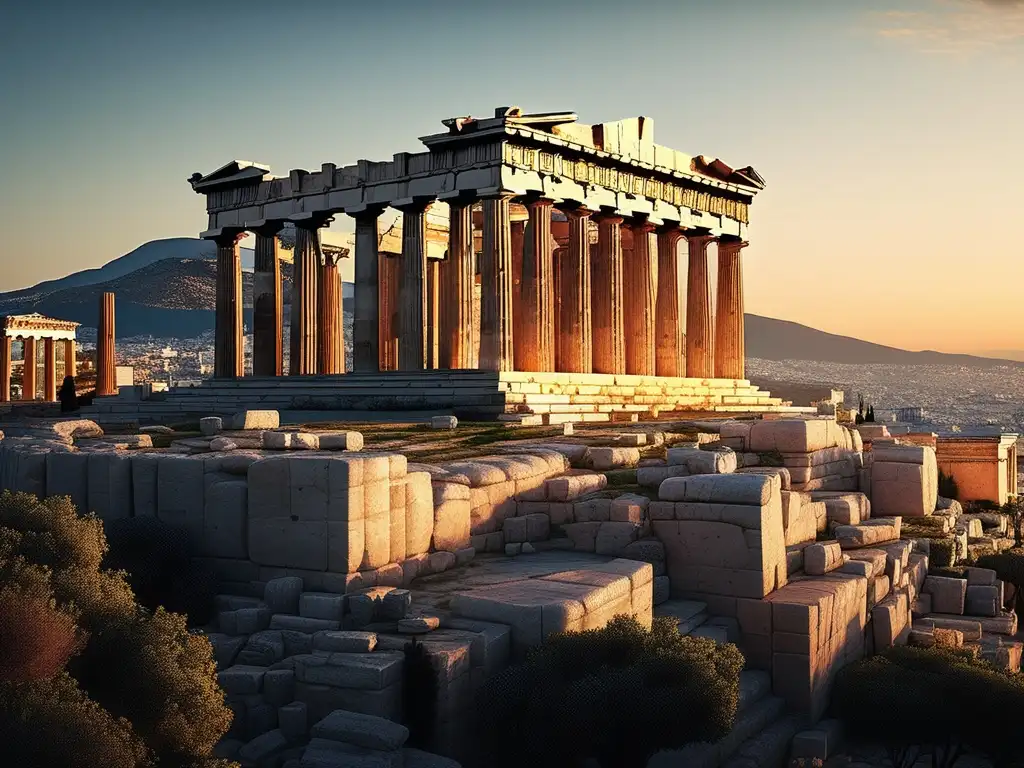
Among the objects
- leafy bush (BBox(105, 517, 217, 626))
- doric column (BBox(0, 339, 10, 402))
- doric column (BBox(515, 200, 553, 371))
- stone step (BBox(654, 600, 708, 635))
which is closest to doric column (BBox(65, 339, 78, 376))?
doric column (BBox(0, 339, 10, 402))

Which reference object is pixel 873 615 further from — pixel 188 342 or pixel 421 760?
pixel 188 342

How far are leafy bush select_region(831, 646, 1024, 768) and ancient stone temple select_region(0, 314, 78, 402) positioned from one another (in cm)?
5429

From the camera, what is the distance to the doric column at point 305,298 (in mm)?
39312

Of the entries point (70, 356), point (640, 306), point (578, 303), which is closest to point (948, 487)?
point (640, 306)

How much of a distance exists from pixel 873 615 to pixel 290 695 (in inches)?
376

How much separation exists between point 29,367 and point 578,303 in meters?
43.8

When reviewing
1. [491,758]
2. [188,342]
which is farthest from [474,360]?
[188,342]

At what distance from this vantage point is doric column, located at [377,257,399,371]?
4649 centimetres

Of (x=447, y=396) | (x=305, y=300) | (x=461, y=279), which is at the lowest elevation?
(x=447, y=396)

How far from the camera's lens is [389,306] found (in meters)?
46.9

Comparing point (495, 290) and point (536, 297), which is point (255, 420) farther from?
point (536, 297)

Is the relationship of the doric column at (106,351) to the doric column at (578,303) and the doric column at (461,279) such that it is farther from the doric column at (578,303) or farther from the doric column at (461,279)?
the doric column at (578,303)

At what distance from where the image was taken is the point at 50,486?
1477cm

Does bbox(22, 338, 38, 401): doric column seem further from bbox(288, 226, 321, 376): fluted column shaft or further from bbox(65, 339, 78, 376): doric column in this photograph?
bbox(288, 226, 321, 376): fluted column shaft
